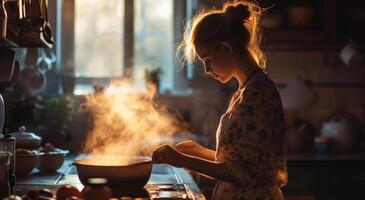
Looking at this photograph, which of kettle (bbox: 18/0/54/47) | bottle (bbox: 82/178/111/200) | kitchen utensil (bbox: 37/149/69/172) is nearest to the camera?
bottle (bbox: 82/178/111/200)

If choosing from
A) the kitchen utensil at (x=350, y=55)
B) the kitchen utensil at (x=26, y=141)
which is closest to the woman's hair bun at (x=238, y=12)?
the kitchen utensil at (x=26, y=141)

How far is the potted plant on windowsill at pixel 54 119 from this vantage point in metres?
3.72

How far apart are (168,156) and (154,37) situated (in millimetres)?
2651

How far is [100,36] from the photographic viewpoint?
4.40m

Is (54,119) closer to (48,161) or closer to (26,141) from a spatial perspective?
(26,141)

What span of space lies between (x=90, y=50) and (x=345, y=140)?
2050 millimetres

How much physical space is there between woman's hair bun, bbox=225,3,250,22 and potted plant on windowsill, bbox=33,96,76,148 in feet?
6.74

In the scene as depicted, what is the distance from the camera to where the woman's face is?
1.98 metres

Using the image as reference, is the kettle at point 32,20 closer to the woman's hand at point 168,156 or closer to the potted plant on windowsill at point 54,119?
the woman's hand at point 168,156

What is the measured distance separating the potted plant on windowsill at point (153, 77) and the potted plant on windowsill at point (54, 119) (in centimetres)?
61

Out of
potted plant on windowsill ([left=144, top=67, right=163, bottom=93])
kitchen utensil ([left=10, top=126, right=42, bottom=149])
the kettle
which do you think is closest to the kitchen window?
potted plant on windowsill ([left=144, top=67, right=163, bottom=93])

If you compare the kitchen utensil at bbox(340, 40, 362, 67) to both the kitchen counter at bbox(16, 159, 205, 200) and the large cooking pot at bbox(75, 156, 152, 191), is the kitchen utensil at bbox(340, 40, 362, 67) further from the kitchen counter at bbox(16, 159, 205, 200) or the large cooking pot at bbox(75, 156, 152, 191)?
the large cooking pot at bbox(75, 156, 152, 191)

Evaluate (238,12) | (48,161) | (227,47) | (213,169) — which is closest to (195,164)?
(213,169)

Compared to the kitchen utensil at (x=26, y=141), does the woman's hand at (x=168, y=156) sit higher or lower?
Answer: higher
